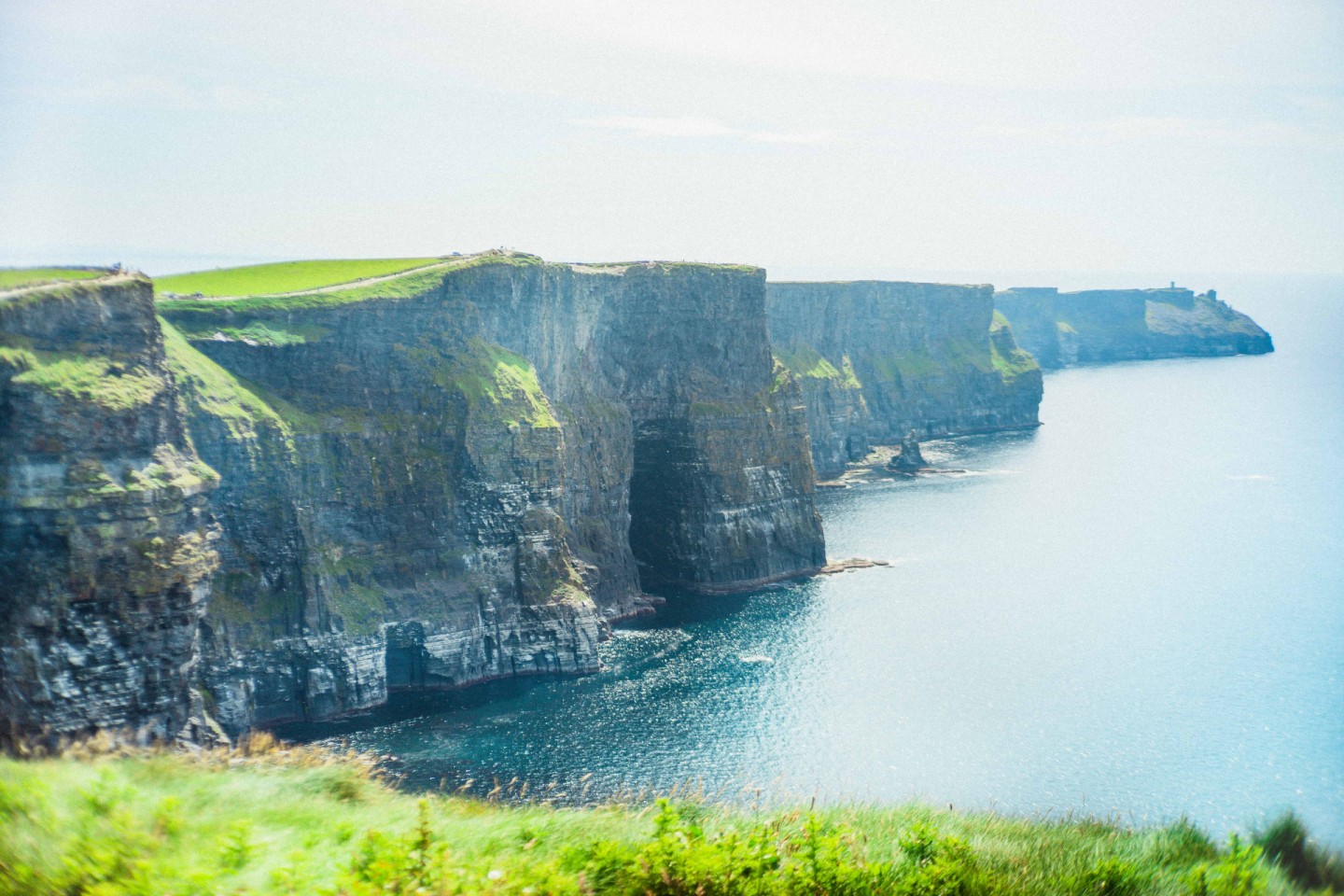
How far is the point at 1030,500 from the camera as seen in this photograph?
149m

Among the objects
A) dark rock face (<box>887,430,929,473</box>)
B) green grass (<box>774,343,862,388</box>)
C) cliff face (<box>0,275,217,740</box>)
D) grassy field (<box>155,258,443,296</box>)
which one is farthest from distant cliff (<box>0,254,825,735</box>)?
dark rock face (<box>887,430,929,473</box>)

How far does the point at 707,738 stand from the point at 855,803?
160 ft

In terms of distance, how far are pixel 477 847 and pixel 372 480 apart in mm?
61353

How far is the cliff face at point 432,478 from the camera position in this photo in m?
67.9

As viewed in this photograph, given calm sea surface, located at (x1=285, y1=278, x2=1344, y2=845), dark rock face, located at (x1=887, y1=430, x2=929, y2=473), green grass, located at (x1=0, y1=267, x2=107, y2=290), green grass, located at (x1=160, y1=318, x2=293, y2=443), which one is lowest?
calm sea surface, located at (x1=285, y1=278, x2=1344, y2=845)

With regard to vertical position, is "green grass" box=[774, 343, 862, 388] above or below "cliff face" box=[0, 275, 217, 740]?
above

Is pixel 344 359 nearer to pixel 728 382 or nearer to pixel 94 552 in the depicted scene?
pixel 94 552

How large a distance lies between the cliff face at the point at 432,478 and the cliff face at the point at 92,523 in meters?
9.88

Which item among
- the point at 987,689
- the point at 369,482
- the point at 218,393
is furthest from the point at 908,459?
the point at 218,393

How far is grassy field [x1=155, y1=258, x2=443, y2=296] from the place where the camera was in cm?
8038

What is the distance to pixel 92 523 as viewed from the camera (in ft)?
167

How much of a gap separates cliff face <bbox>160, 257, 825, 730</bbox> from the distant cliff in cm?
19

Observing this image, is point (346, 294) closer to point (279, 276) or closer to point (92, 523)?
point (279, 276)

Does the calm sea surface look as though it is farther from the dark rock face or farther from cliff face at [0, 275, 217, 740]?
the dark rock face
